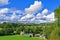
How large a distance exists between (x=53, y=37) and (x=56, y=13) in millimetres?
636

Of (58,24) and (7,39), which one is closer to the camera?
(58,24)

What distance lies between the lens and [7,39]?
1230cm

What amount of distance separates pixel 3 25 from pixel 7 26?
0.78 ft

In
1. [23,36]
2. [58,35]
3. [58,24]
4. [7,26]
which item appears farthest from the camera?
[23,36]

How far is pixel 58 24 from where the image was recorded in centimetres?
471

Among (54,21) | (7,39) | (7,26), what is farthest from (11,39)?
(54,21)

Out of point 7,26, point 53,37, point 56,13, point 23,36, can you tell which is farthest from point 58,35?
point 23,36

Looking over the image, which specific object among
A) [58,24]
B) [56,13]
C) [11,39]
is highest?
[56,13]

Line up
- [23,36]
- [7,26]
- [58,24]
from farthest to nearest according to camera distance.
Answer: [23,36] → [7,26] → [58,24]

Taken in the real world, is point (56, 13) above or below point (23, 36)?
above

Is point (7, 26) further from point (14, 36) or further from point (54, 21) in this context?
point (54, 21)

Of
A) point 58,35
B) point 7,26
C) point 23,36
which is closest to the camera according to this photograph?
point 58,35

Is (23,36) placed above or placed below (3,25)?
below

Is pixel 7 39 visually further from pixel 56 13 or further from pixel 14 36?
pixel 56 13
